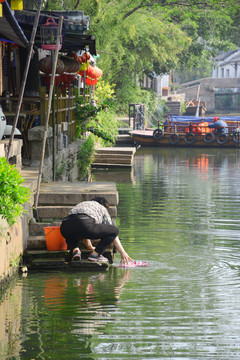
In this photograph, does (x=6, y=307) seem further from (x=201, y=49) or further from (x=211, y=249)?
(x=201, y=49)

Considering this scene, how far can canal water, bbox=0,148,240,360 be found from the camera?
6336mm

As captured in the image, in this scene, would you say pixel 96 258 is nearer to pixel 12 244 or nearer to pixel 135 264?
pixel 135 264

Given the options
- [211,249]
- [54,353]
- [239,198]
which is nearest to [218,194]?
[239,198]

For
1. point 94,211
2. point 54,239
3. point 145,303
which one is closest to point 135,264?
point 94,211

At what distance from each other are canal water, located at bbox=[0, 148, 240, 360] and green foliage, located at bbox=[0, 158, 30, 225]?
3.01ft

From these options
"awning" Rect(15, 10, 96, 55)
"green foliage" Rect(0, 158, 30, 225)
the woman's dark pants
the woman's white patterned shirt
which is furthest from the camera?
"awning" Rect(15, 10, 96, 55)

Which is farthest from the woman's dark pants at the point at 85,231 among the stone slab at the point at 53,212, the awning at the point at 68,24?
the awning at the point at 68,24

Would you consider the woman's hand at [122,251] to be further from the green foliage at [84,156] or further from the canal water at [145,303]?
the green foliage at [84,156]

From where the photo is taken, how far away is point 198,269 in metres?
9.60

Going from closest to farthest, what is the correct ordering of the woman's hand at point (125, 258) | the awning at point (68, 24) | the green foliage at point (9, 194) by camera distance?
the green foliage at point (9, 194) < the woman's hand at point (125, 258) < the awning at point (68, 24)

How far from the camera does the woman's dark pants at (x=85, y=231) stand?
8953mm

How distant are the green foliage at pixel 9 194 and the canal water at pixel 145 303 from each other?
919 mm

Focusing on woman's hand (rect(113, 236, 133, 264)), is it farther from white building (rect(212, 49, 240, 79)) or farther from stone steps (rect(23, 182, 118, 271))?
white building (rect(212, 49, 240, 79))

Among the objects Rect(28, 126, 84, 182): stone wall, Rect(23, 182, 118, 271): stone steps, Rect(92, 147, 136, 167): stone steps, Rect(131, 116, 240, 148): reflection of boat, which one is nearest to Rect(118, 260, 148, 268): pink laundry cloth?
Rect(23, 182, 118, 271): stone steps
